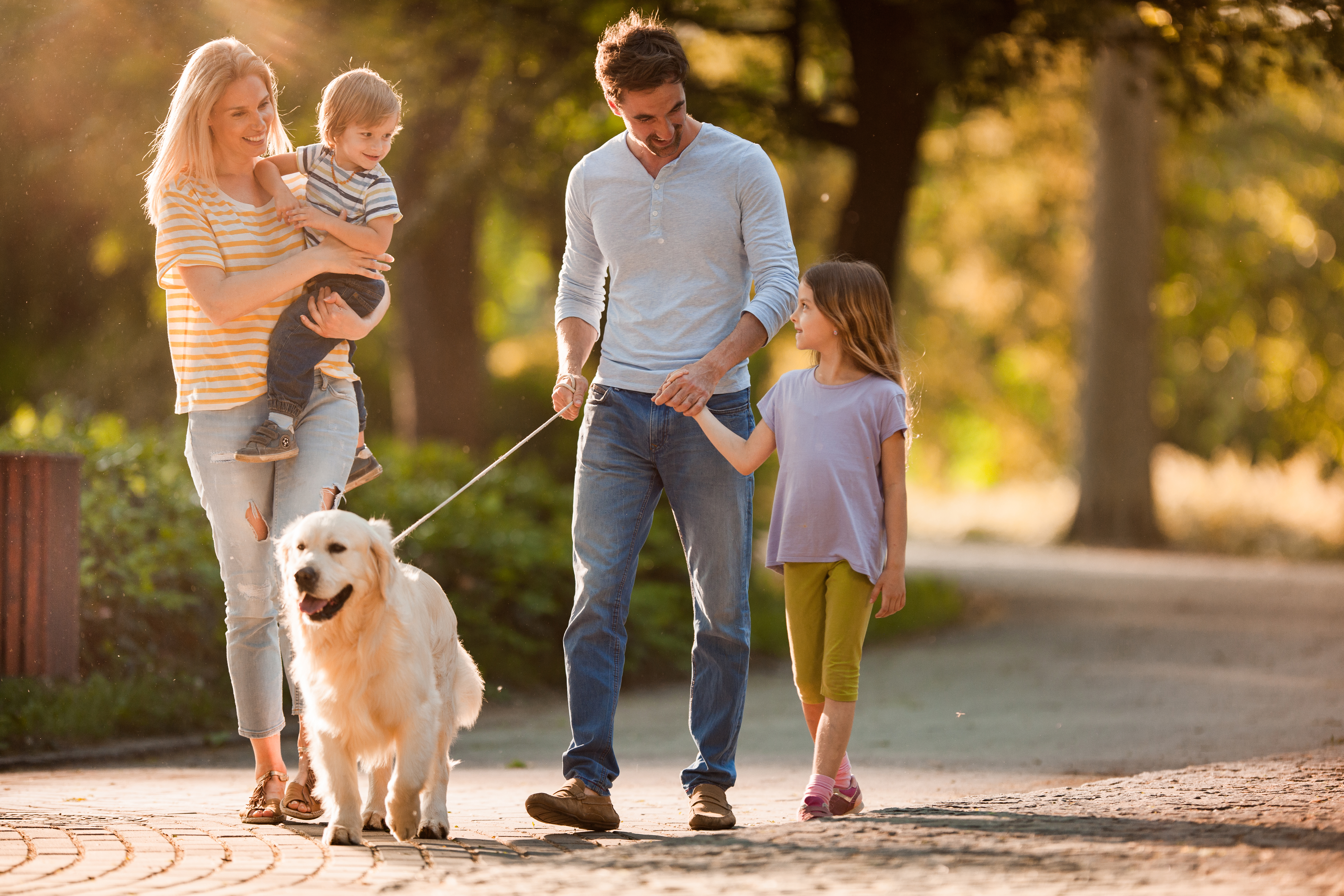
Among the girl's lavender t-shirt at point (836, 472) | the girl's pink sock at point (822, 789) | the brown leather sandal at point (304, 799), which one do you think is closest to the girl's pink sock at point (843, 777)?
the girl's pink sock at point (822, 789)

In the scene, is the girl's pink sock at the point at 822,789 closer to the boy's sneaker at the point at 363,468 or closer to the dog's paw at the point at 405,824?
the dog's paw at the point at 405,824

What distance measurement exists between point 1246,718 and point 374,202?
5.49 m

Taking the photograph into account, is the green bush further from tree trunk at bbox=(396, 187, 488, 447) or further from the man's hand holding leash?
tree trunk at bbox=(396, 187, 488, 447)

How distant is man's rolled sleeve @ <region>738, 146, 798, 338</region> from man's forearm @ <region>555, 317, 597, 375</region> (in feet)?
2.19

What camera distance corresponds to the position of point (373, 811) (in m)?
4.64

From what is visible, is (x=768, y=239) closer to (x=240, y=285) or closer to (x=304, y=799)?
(x=240, y=285)

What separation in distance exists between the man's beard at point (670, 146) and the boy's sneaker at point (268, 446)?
60.2 inches

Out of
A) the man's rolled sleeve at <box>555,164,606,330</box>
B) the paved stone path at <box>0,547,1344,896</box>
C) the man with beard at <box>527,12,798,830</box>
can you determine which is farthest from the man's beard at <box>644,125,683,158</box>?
the paved stone path at <box>0,547,1344,896</box>

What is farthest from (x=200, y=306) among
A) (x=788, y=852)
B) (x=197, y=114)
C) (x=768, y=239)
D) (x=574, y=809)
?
(x=788, y=852)

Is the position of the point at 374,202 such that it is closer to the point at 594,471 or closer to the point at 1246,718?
the point at 594,471

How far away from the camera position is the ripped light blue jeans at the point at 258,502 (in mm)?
4789

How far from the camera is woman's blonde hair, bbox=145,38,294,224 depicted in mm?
4727

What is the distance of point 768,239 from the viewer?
4793 mm

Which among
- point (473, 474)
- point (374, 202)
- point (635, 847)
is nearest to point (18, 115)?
point (473, 474)
